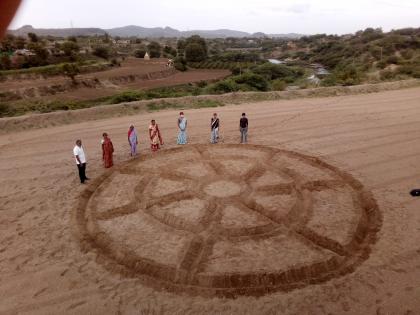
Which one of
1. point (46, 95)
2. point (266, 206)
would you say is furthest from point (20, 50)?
point (266, 206)

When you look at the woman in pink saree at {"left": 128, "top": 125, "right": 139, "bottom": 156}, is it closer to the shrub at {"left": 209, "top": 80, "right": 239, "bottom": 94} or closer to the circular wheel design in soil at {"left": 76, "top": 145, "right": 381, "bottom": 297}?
the circular wheel design in soil at {"left": 76, "top": 145, "right": 381, "bottom": 297}

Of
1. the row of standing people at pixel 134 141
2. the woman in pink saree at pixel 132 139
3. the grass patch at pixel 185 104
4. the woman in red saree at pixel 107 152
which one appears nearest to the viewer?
the row of standing people at pixel 134 141

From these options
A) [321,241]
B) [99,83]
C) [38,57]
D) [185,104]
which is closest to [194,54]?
[38,57]

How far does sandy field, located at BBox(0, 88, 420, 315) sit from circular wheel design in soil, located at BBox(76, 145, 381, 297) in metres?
0.03

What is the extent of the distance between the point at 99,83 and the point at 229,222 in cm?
4146

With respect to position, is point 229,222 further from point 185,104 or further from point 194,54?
point 194,54

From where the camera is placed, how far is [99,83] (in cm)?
4659

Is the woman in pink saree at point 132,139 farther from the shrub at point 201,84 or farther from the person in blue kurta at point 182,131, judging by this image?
the shrub at point 201,84

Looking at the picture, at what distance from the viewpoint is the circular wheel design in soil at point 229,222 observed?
7734 mm

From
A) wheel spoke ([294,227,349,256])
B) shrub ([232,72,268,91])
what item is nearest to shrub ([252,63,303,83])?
shrub ([232,72,268,91])

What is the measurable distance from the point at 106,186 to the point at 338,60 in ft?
227

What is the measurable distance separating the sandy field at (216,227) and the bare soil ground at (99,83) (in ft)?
88.1

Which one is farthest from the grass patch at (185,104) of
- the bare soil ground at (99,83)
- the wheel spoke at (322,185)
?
the bare soil ground at (99,83)

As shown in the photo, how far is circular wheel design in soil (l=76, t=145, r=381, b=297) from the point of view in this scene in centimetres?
773
